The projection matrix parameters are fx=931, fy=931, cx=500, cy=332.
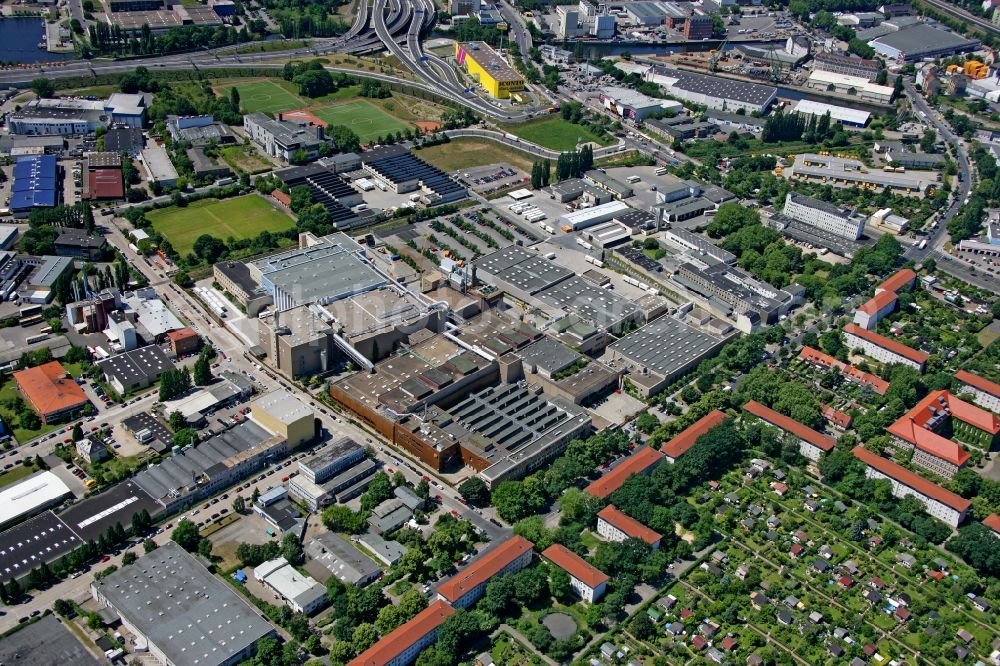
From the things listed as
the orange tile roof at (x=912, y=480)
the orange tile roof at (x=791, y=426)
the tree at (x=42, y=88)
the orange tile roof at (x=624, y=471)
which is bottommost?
the orange tile roof at (x=624, y=471)

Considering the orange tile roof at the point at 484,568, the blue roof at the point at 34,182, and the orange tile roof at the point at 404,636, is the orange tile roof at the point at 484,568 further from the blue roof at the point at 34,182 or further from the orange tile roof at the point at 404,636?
the blue roof at the point at 34,182

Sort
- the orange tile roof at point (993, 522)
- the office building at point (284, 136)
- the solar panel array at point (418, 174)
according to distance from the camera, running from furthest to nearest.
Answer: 1. the office building at point (284, 136)
2. the solar panel array at point (418, 174)
3. the orange tile roof at point (993, 522)


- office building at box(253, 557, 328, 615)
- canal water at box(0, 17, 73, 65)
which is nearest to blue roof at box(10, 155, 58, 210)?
canal water at box(0, 17, 73, 65)

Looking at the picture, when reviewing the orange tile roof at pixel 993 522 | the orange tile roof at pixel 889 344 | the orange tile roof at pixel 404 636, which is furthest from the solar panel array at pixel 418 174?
the orange tile roof at pixel 993 522

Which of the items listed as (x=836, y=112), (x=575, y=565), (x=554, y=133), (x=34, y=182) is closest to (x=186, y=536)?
(x=575, y=565)

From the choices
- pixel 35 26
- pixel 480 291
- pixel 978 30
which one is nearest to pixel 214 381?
pixel 480 291

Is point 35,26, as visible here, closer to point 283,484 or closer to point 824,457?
point 283,484

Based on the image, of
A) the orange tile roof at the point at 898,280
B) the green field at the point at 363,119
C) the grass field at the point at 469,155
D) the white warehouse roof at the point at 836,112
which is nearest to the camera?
the orange tile roof at the point at 898,280
